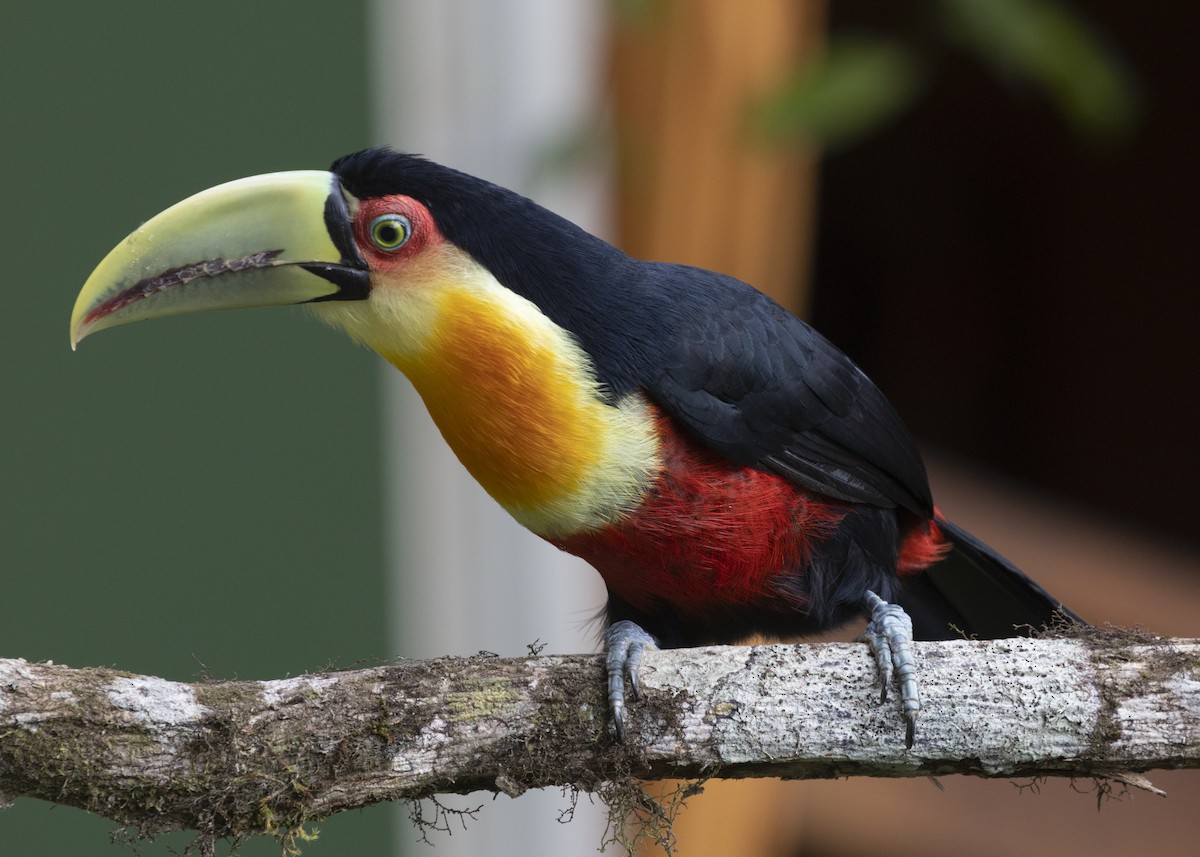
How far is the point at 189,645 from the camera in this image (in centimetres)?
354

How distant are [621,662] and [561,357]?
47cm

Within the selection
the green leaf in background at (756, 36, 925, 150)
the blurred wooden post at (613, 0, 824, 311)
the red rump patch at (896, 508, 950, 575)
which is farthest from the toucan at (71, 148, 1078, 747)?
the blurred wooden post at (613, 0, 824, 311)

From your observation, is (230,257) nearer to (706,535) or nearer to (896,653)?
(706,535)

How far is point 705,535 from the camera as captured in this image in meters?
2.04

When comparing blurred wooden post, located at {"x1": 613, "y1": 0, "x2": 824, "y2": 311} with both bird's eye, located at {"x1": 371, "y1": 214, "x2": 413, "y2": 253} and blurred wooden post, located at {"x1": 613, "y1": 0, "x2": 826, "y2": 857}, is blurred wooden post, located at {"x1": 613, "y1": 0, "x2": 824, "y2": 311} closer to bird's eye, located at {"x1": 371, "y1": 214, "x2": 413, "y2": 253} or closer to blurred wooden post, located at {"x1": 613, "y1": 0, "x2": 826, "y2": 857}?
blurred wooden post, located at {"x1": 613, "y1": 0, "x2": 826, "y2": 857}

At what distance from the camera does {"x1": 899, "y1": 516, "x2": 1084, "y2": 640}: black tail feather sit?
2.42m

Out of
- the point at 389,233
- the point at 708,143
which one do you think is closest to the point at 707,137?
the point at 708,143

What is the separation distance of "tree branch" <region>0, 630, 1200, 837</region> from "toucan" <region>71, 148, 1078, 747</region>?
8 cm

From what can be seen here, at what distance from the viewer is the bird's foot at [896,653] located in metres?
1.80

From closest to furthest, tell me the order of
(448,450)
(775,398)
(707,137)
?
(775,398) → (707,137) → (448,450)

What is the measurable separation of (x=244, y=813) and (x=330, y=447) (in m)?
2.28

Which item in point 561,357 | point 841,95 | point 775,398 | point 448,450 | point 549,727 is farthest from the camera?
point 448,450

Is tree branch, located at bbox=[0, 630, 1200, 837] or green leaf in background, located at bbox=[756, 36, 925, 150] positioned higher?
green leaf in background, located at bbox=[756, 36, 925, 150]

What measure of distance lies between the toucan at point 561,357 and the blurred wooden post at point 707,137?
1558 millimetres
